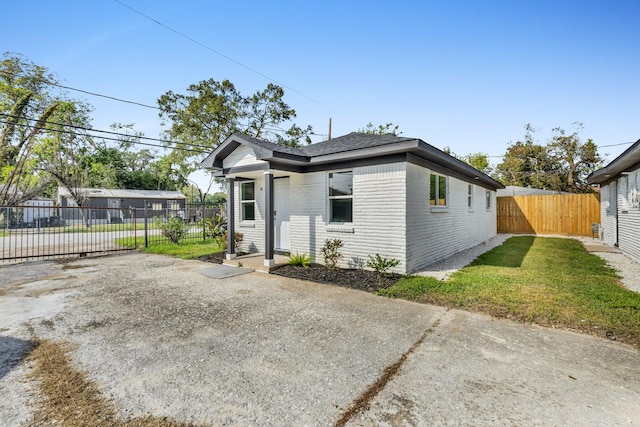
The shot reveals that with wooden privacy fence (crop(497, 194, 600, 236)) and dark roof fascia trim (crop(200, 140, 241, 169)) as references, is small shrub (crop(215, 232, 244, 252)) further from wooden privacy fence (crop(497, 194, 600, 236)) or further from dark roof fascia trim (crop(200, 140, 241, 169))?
wooden privacy fence (crop(497, 194, 600, 236))

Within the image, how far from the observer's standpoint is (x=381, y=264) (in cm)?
628

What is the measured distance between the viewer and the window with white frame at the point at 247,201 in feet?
31.2

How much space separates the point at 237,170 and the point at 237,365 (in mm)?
6108

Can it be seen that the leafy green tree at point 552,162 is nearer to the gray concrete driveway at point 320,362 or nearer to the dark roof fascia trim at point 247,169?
the dark roof fascia trim at point 247,169

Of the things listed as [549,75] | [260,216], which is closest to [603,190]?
[549,75]

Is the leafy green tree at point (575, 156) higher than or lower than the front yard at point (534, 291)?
higher

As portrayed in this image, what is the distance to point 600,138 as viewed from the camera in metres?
22.9

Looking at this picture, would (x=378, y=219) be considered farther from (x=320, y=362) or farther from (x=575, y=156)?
(x=575, y=156)

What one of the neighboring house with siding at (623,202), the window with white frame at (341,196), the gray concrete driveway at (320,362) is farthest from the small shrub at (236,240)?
the neighboring house with siding at (623,202)

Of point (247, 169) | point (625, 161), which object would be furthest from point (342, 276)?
point (625, 161)

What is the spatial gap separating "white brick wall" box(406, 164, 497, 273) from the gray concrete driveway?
2484 mm

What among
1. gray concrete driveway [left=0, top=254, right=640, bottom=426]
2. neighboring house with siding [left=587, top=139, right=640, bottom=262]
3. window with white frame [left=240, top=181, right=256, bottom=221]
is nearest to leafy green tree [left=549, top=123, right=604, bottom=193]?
neighboring house with siding [left=587, top=139, right=640, bottom=262]

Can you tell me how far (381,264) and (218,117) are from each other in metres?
17.8

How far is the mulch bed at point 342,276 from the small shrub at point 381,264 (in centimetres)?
11
